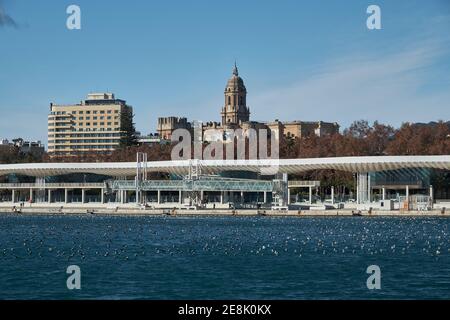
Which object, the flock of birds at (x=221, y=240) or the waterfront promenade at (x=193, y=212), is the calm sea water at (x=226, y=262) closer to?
the flock of birds at (x=221, y=240)

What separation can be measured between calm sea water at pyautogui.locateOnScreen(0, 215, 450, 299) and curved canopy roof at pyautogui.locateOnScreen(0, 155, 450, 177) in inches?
1373

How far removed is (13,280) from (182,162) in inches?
3409

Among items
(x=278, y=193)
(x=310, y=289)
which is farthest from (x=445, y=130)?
(x=310, y=289)

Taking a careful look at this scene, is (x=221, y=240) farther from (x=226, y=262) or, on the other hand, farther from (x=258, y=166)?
(x=258, y=166)

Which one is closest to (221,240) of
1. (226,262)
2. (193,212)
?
(226,262)

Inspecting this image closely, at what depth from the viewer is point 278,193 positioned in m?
118

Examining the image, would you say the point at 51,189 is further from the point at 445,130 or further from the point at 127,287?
the point at 127,287

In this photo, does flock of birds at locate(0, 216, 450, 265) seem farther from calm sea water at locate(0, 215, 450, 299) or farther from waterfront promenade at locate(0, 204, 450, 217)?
waterfront promenade at locate(0, 204, 450, 217)

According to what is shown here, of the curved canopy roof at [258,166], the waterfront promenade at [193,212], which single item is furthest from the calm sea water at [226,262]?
the curved canopy roof at [258,166]

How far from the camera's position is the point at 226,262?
158ft

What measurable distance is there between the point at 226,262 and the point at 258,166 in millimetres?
74624

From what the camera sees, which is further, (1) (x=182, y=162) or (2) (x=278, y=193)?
(1) (x=182, y=162)

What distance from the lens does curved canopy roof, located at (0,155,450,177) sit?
111875 mm

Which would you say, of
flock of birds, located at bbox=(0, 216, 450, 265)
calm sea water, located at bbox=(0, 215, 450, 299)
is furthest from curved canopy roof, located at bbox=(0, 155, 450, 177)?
calm sea water, located at bbox=(0, 215, 450, 299)
